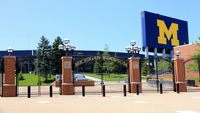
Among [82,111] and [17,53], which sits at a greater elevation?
[17,53]

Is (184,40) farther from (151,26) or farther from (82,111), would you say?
(82,111)

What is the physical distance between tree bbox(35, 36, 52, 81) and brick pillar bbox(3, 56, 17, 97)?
2988cm

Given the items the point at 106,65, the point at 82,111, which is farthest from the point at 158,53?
the point at 82,111

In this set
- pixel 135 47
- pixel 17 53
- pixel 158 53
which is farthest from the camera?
pixel 17 53

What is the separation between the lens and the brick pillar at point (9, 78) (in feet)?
93.3

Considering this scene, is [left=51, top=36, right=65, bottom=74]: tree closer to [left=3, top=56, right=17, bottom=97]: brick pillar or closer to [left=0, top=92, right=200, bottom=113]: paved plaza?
[left=3, top=56, right=17, bottom=97]: brick pillar

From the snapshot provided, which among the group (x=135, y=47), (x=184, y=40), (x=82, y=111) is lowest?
(x=82, y=111)

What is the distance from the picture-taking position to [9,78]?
2886cm

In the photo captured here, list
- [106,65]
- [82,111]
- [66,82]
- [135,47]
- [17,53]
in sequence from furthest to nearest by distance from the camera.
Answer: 1. [17,53]
2. [106,65]
3. [135,47]
4. [66,82]
5. [82,111]

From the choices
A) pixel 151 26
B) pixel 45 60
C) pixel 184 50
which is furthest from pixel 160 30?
pixel 45 60

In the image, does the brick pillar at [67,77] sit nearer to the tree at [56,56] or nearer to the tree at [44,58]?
the tree at [44,58]

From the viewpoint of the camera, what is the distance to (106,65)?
77.8 meters

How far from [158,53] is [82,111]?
72317 mm

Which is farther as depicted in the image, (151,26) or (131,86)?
(151,26)
